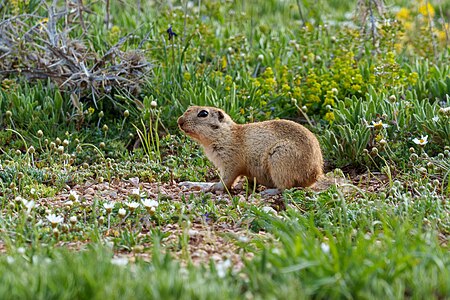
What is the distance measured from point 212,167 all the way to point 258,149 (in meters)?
0.78

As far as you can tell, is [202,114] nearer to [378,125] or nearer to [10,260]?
[378,125]

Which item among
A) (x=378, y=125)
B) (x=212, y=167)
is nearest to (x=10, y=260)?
(x=212, y=167)

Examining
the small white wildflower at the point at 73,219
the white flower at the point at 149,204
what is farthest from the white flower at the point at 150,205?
the small white wildflower at the point at 73,219

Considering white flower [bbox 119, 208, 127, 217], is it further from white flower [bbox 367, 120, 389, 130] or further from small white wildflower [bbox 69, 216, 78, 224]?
white flower [bbox 367, 120, 389, 130]

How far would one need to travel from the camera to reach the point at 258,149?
603cm

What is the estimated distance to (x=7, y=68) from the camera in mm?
7617

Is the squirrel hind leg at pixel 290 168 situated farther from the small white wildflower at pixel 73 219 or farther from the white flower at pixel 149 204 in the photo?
the small white wildflower at pixel 73 219

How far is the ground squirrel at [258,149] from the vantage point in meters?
5.84

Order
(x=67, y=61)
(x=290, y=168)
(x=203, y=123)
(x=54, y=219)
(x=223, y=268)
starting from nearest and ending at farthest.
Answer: (x=223, y=268) < (x=54, y=219) < (x=290, y=168) < (x=203, y=123) < (x=67, y=61)

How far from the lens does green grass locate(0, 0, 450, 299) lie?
3645mm

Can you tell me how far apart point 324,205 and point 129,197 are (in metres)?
1.31

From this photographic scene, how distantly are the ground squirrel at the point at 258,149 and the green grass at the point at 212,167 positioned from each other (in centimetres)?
22

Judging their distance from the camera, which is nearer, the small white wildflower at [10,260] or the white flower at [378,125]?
the small white wildflower at [10,260]

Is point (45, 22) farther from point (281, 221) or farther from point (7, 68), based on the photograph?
point (281, 221)
